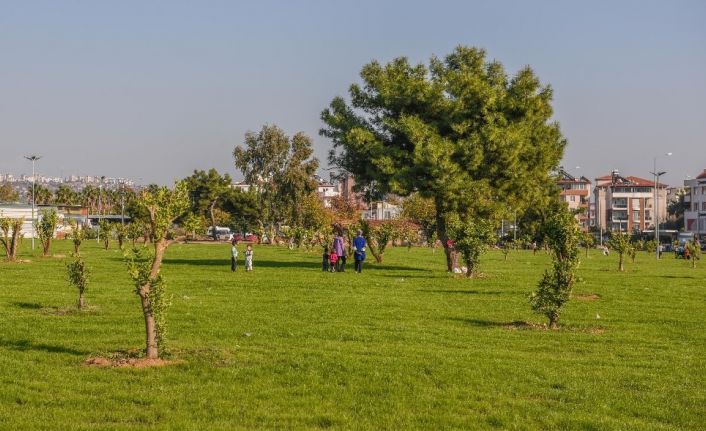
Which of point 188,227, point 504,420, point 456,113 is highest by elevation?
point 456,113

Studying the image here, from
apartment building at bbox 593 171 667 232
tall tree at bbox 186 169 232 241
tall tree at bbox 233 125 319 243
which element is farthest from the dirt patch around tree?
apartment building at bbox 593 171 667 232

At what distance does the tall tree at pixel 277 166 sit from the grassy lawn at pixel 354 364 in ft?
229

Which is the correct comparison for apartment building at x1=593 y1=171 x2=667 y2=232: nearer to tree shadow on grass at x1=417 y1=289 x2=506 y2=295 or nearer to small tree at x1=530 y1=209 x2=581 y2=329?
tree shadow on grass at x1=417 y1=289 x2=506 y2=295

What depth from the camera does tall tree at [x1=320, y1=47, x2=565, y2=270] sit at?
3984 cm

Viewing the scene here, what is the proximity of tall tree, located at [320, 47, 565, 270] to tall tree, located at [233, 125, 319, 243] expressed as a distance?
2100 inches

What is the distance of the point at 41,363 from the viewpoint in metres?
14.4

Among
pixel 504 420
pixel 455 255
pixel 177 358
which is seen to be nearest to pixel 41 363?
pixel 177 358

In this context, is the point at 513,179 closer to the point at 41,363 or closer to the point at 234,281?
the point at 234,281

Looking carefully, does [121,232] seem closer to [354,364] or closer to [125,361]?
[125,361]

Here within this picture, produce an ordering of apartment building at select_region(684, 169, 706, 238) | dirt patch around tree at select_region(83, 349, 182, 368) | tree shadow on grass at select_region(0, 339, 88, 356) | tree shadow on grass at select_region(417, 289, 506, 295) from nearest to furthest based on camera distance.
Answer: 1. dirt patch around tree at select_region(83, 349, 182, 368)
2. tree shadow on grass at select_region(0, 339, 88, 356)
3. tree shadow on grass at select_region(417, 289, 506, 295)
4. apartment building at select_region(684, 169, 706, 238)

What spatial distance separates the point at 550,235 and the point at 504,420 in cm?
1643

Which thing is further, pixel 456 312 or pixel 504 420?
pixel 456 312

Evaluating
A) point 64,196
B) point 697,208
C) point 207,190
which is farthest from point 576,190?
point 64,196

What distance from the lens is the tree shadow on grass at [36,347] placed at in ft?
51.2
